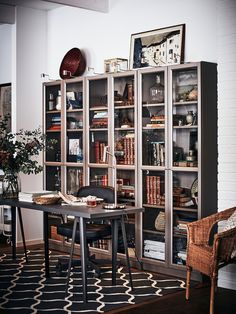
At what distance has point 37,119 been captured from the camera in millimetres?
7250

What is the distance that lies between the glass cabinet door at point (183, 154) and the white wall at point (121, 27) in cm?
40

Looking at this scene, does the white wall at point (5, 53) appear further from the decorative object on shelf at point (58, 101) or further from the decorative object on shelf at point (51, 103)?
the decorative object on shelf at point (58, 101)

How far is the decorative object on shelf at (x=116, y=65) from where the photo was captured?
624 cm

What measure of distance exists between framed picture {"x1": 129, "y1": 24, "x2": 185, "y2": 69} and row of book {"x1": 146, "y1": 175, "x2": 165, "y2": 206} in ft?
4.06

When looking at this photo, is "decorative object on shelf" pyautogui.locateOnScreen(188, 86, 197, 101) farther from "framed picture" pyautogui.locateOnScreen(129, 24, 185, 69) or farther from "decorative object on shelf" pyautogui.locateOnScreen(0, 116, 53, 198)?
"decorative object on shelf" pyautogui.locateOnScreen(0, 116, 53, 198)

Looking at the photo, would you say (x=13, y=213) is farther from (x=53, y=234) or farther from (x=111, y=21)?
(x=111, y=21)

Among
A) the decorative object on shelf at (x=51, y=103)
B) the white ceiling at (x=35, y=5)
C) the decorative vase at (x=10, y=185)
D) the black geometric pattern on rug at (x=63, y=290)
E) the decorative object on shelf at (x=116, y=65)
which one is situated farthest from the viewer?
the decorative object on shelf at (x=51, y=103)

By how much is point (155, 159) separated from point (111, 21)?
193 cm

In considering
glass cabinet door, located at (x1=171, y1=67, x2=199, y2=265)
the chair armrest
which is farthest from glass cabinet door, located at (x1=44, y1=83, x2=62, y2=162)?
the chair armrest

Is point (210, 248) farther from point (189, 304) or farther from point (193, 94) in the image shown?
point (193, 94)

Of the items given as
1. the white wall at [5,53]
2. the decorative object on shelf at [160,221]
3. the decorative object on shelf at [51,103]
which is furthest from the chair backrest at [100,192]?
the white wall at [5,53]

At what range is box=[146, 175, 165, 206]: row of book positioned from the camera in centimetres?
568

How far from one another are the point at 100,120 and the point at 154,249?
1.62 m

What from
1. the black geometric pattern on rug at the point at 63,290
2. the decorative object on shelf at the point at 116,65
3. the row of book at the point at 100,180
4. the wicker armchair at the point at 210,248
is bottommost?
the black geometric pattern on rug at the point at 63,290
